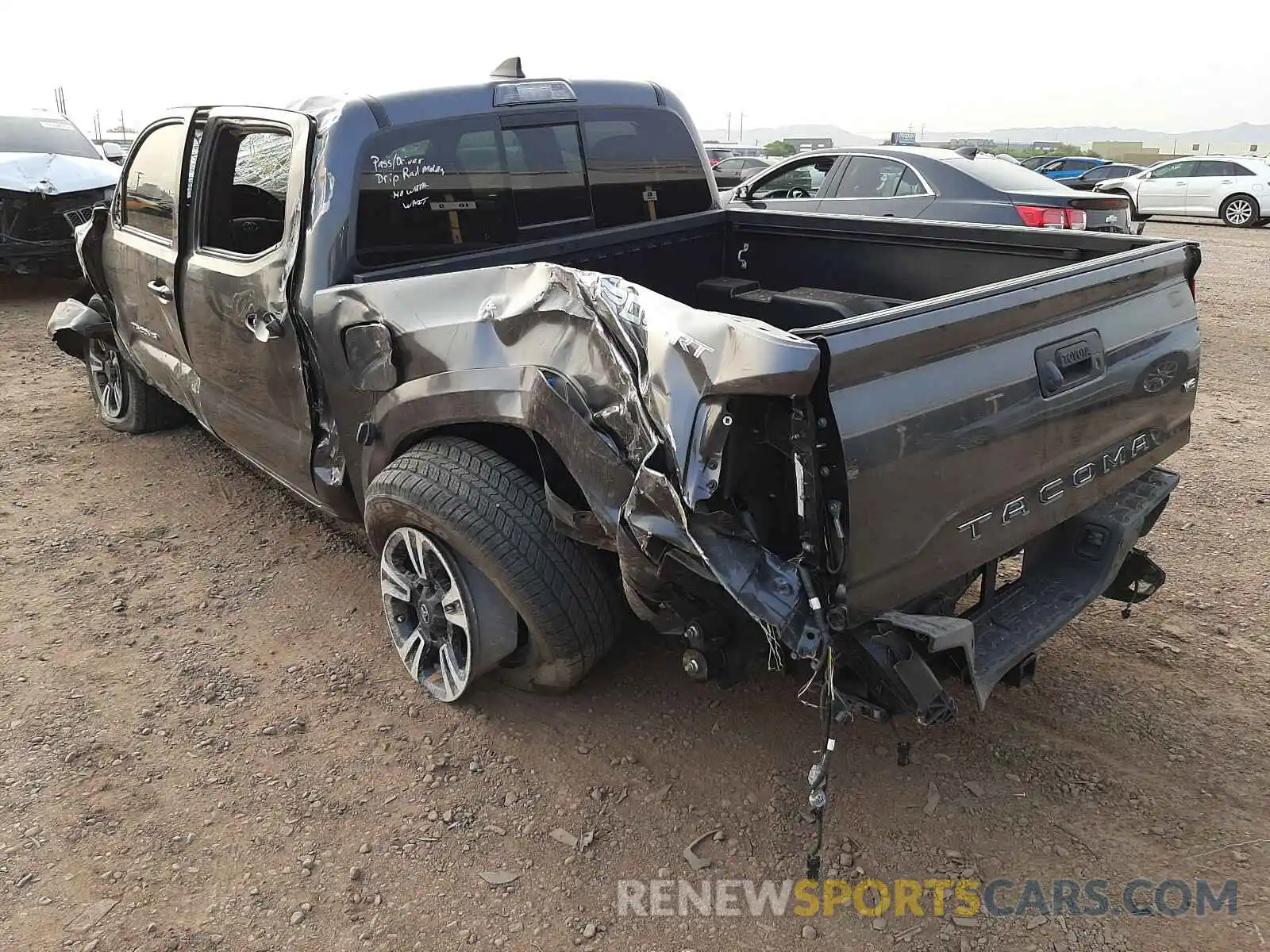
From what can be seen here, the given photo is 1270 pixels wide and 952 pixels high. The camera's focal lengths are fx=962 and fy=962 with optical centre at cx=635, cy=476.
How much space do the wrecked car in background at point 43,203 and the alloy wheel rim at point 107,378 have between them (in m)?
3.77

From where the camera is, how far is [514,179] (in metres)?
3.73

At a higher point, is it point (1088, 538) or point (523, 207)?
point (523, 207)

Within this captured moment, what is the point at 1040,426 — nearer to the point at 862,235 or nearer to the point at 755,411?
the point at 755,411

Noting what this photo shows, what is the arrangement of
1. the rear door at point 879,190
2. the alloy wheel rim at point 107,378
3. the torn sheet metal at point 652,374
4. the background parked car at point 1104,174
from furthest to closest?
the background parked car at point 1104,174, the rear door at point 879,190, the alloy wheel rim at point 107,378, the torn sheet metal at point 652,374

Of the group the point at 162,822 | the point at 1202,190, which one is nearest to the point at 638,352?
the point at 162,822

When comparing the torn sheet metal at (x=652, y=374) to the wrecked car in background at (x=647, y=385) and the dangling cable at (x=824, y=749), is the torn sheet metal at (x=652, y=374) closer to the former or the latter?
the wrecked car in background at (x=647, y=385)

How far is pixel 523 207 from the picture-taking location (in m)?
3.77

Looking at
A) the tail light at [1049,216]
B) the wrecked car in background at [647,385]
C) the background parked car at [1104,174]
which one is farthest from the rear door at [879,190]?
the background parked car at [1104,174]

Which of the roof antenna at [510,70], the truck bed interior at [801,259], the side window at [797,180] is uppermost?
the roof antenna at [510,70]

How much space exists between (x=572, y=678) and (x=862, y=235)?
2340 millimetres

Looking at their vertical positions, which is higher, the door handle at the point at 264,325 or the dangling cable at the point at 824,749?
the door handle at the point at 264,325

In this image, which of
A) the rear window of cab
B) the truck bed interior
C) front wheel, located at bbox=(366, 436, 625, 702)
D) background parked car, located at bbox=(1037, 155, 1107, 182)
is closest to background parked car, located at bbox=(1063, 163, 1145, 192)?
background parked car, located at bbox=(1037, 155, 1107, 182)

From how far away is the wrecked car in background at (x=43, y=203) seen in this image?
30.6 feet

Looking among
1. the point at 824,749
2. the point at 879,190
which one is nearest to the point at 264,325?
the point at 824,749
